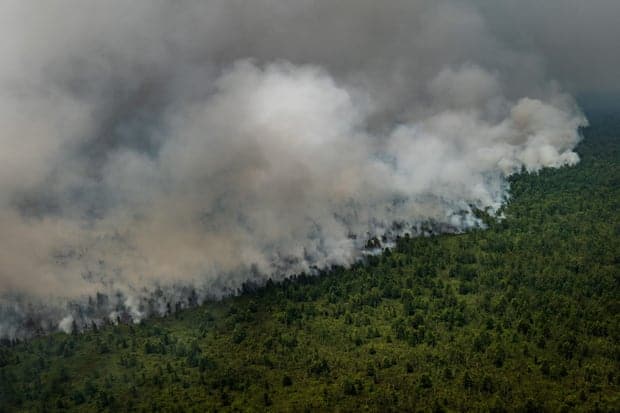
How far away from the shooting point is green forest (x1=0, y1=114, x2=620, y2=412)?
382 ft

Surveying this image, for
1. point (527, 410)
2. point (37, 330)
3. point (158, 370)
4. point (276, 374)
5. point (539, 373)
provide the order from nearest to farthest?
point (527, 410)
point (539, 373)
point (276, 374)
point (158, 370)
point (37, 330)

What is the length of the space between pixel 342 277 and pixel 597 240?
201ft

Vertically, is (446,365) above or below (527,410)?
above

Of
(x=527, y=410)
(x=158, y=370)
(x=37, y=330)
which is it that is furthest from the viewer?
(x=37, y=330)

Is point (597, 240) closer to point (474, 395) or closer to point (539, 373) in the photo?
point (539, 373)

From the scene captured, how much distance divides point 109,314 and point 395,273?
69009 millimetres

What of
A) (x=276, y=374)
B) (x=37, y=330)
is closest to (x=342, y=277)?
(x=276, y=374)

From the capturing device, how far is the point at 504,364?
398 feet

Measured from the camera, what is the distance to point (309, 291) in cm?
16600

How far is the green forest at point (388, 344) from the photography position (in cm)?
11638

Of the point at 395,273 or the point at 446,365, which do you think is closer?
the point at 446,365

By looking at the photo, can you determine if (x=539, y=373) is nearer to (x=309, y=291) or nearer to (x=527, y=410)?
(x=527, y=410)

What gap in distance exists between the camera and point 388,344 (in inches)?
5305

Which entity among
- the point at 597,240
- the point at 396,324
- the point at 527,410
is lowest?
the point at 527,410
